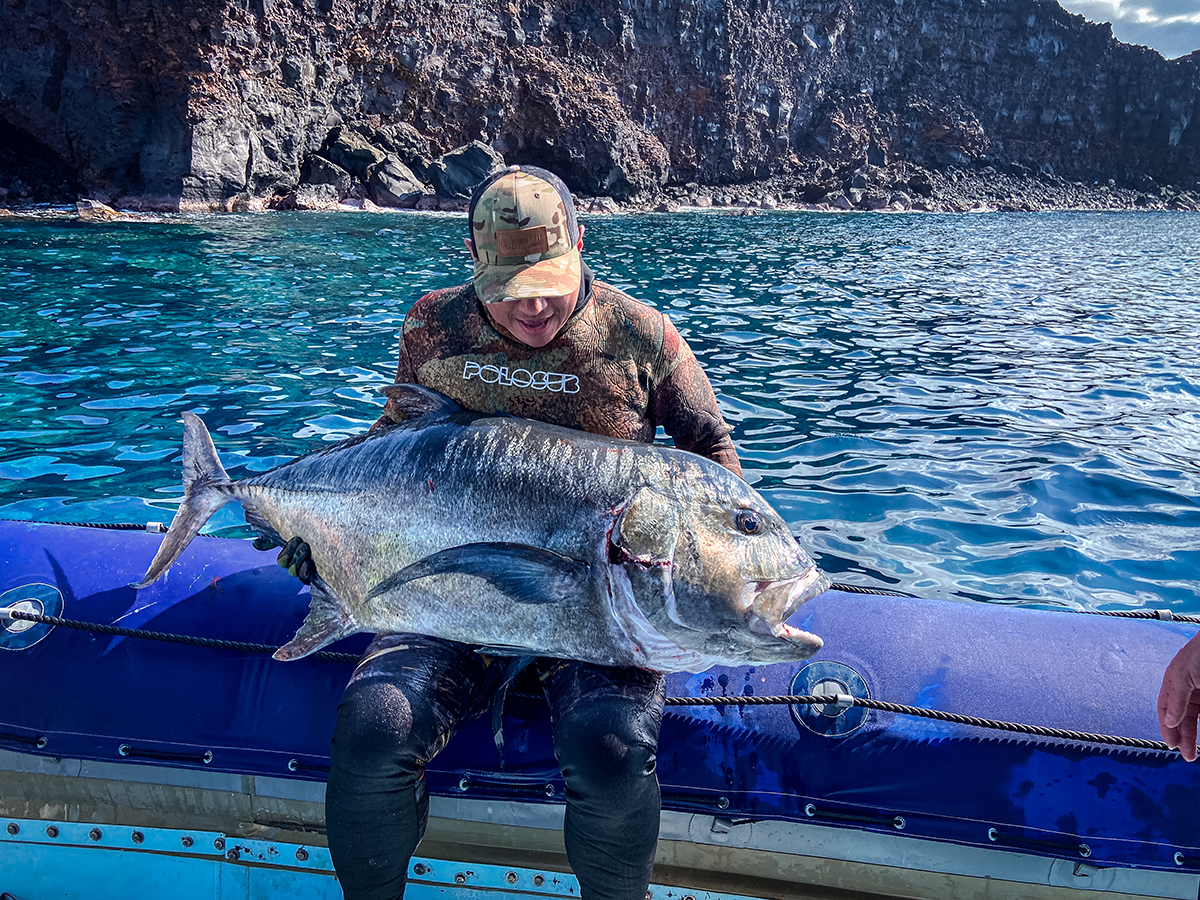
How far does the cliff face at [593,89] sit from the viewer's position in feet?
128

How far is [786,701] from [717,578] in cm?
84

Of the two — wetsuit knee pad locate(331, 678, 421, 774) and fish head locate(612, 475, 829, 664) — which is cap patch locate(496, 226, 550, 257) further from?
wetsuit knee pad locate(331, 678, 421, 774)

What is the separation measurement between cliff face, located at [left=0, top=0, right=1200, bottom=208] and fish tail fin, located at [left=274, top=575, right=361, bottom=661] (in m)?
41.5

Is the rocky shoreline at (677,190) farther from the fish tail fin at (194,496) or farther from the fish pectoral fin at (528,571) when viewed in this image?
the fish pectoral fin at (528,571)

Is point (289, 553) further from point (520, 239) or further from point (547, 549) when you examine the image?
point (520, 239)

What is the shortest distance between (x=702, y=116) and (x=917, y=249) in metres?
53.8

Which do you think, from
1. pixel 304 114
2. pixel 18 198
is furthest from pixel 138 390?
pixel 304 114

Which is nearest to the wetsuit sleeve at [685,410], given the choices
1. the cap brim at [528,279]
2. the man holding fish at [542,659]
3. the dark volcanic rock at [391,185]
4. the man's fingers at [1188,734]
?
the man holding fish at [542,659]

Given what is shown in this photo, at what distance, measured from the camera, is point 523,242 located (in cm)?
294

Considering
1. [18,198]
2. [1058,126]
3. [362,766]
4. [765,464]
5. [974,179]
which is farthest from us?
[1058,126]

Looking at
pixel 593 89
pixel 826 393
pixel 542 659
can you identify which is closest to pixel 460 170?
pixel 593 89

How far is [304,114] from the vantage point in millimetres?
45156

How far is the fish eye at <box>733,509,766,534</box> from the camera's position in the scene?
7.79 ft

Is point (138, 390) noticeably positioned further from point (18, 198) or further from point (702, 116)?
point (702, 116)
